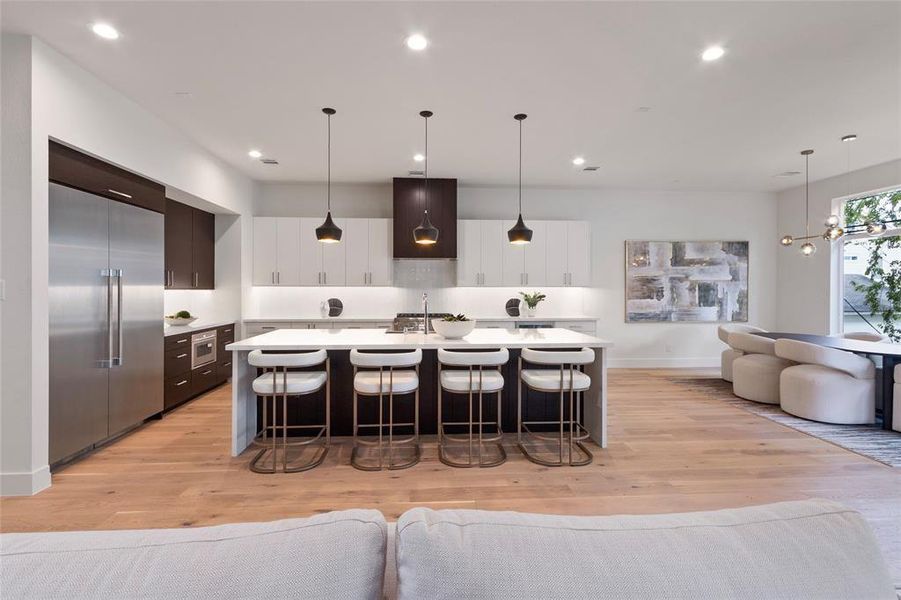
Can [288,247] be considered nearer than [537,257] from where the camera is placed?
Yes

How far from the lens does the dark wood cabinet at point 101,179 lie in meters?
2.94

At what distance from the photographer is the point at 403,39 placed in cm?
278

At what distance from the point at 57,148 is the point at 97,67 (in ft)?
2.34

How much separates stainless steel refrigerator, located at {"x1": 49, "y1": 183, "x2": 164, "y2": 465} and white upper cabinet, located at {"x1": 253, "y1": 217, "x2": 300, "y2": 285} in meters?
2.21

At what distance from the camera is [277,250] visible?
6258 mm

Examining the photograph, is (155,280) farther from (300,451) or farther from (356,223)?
(356,223)

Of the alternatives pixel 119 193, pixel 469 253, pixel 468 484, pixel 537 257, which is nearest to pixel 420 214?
pixel 469 253

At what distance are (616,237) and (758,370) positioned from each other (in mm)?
2954

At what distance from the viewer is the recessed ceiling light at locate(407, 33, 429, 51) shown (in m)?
2.74

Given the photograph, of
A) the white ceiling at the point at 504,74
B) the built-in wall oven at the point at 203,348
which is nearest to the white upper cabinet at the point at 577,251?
the white ceiling at the point at 504,74

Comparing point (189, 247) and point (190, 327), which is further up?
point (189, 247)

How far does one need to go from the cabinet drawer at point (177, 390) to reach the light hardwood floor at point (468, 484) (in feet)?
1.83

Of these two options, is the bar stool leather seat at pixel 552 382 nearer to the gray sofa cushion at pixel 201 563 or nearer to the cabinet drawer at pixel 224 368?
the gray sofa cushion at pixel 201 563

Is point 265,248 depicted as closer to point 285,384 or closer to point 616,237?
point 285,384
